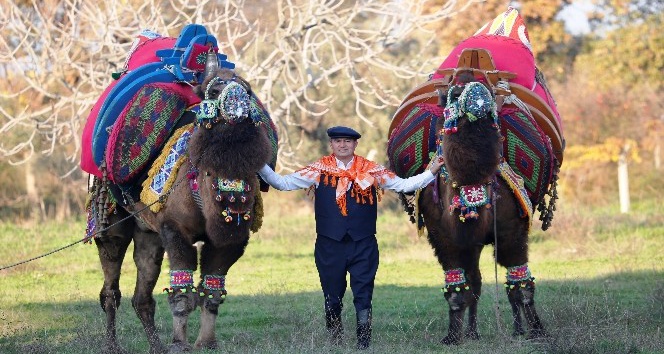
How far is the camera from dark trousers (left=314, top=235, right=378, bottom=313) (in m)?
8.20

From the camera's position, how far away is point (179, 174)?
7984 mm

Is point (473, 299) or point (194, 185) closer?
point (194, 185)

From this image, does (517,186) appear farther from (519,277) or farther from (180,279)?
(180,279)

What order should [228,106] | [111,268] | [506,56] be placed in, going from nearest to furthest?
[228,106], [111,268], [506,56]

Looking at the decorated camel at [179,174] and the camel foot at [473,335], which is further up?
the decorated camel at [179,174]

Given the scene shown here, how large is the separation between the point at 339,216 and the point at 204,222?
975 millimetres

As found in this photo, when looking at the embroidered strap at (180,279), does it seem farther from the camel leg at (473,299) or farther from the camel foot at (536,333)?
the camel foot at (536,333)

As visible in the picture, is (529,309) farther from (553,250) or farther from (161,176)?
(553,250)

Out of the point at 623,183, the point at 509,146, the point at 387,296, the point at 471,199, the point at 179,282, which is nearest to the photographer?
the point at 471,199

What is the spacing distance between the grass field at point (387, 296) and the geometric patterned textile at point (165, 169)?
1169 millimetres

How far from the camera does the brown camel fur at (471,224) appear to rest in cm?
761

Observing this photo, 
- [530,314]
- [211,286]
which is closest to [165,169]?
[211,286]

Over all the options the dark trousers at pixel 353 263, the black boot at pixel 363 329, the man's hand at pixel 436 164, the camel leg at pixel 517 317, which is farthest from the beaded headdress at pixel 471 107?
the camel leg at pixel 517 317

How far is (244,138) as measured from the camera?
7426mm
